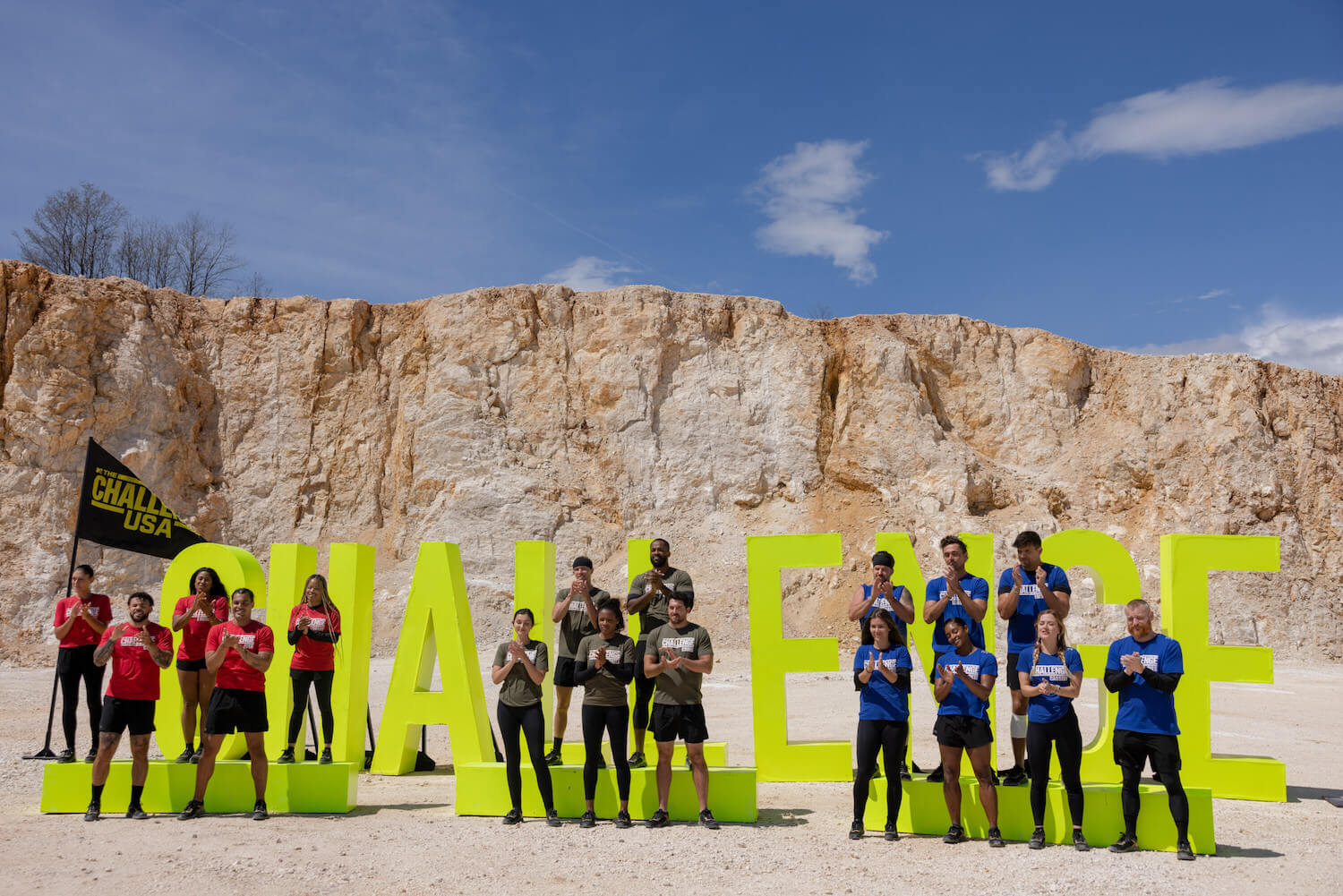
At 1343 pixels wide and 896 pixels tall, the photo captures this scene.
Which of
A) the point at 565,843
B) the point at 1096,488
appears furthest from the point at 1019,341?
the point at 565,843

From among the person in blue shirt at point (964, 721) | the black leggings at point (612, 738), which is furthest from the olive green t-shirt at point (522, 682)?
the person in blue shirt at point (964, 721)

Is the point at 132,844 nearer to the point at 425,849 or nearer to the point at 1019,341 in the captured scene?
the point at 425,849

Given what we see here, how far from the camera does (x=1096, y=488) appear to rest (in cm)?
3192

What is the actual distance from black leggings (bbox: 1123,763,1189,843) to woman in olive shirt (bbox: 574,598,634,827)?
392 cm

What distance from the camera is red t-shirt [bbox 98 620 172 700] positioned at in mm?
8211

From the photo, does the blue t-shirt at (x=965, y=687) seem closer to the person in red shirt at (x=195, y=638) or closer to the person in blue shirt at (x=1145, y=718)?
the person in blue shirt at (x=1145, y=718)

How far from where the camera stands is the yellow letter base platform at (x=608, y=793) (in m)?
8.27

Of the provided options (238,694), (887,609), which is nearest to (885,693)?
(887,609)

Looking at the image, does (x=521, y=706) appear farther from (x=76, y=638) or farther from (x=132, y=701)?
(x=76, y=638)

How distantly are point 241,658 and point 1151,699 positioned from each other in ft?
24.4

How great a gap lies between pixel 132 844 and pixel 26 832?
1.09m

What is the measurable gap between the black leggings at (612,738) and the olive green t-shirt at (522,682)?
1.56 feet

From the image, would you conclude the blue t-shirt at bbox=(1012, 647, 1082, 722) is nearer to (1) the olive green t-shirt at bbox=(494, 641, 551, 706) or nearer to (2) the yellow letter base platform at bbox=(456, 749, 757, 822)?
(2) the yellow letter base platform at bbox=(456, 749, 757, 822)

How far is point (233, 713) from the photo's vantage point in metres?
8.23
